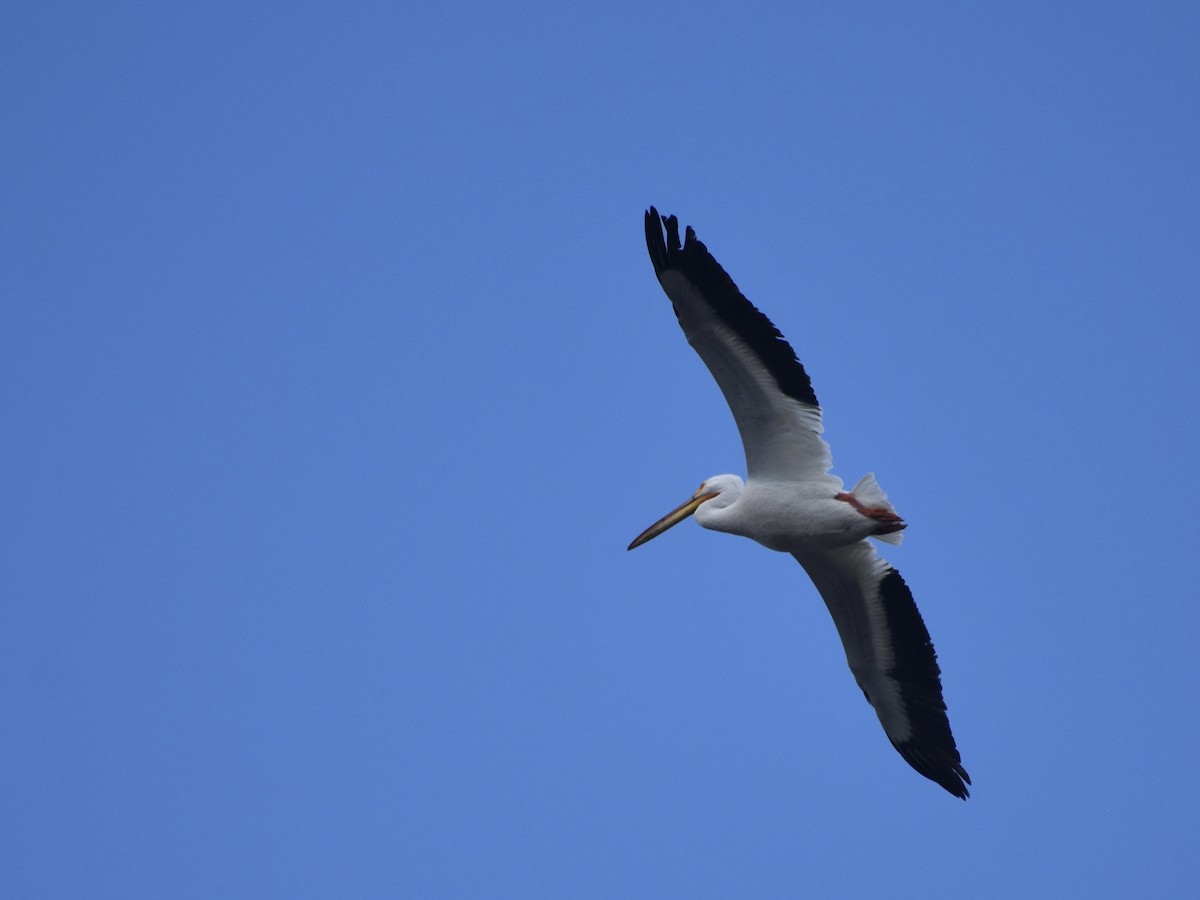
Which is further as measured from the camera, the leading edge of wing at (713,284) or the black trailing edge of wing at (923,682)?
the black trailing edge of wing at (923,682)

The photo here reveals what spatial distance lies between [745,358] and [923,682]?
3198 millimetres

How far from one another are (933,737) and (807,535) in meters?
2.08

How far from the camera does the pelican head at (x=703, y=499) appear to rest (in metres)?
12.6

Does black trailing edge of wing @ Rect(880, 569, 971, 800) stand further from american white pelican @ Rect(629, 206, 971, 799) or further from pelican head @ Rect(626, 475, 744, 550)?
pelican head @ Rect(626, 475, 744, 550)

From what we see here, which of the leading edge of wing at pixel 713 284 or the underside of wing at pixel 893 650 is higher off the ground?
the leading edge of wing at pixel 713 284

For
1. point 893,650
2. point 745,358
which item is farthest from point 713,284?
point 893,650

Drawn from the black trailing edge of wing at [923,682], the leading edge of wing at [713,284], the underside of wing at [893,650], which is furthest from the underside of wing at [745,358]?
the black trailing edge of wing at [923,682]

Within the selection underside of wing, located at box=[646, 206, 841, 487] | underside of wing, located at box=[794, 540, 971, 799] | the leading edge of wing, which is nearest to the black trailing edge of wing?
underside of wing, located at box=[794, 540, 971, 799]

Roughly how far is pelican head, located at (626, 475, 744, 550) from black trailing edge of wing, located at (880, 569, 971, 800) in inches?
56.6

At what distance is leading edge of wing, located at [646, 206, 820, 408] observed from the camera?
11.4 metres

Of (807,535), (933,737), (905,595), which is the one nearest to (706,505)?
(807,535)

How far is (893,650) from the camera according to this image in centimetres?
1270

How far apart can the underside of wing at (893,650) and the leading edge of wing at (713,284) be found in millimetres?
1998

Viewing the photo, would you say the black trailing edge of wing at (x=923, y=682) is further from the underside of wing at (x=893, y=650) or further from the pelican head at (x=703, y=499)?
the pelican head at (x=703, y=499)
